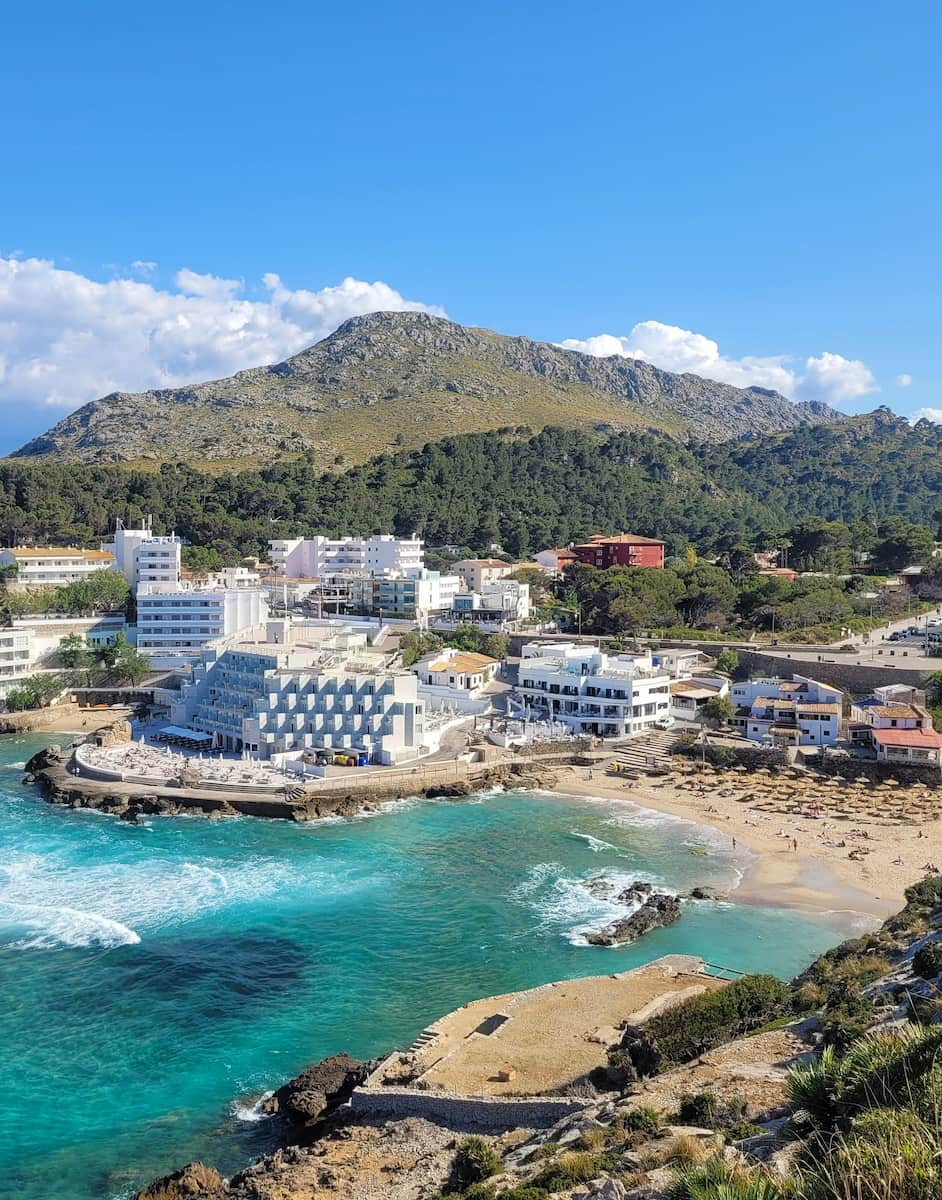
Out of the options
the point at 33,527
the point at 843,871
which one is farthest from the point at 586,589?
the point at 33,527

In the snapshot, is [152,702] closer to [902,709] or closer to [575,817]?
[575,817]

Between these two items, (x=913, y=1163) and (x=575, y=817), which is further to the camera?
(x=575, y=817)

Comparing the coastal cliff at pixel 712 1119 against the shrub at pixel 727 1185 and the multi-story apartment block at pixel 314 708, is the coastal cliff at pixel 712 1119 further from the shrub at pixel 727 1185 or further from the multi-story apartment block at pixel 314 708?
the multi-story apartment block at pixel 314 708

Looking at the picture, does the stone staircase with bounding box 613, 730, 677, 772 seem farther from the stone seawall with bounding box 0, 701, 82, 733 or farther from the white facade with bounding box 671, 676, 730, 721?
the stone seawall with bounding box 0, 701, 82, 733

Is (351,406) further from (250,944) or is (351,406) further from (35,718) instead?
(250,944)

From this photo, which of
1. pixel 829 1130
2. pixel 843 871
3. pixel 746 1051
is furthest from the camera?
pixel 843 871

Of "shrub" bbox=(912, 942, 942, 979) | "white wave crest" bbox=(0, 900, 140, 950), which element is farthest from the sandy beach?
"white wave crest" bbox=(0, 900, 140, 950)

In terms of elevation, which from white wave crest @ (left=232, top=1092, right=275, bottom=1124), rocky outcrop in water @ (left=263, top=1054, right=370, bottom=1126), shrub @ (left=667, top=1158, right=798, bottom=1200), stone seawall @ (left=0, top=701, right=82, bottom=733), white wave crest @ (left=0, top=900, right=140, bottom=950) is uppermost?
shrub @ (left=667, top=1158, right=798, bottom=1200)
